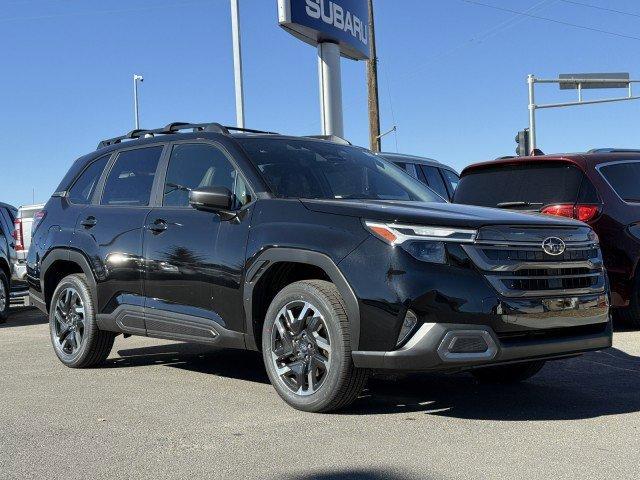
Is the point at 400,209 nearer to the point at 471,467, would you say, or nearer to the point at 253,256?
the point at 253,256

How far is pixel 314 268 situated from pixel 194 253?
101cm

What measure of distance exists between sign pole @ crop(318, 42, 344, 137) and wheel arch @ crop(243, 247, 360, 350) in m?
11.6

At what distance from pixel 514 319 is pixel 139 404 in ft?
8.17

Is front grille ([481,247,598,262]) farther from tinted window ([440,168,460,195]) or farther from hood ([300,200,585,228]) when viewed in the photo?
tinted window ([440,168,460,195])

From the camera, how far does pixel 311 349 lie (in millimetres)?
4957

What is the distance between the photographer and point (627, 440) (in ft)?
14.1

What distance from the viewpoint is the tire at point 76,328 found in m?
6.77

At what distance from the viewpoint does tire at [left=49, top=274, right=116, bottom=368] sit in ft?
22.2

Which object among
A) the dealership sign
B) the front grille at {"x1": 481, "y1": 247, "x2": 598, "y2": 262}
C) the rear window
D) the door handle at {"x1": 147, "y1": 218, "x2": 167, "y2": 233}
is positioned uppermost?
the dealership sign

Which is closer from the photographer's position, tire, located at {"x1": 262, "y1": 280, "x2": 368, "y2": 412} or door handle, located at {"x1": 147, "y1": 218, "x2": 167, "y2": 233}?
tire, located at {"x1": 262, "y1": 280, "x2": 368, "y2": 412}

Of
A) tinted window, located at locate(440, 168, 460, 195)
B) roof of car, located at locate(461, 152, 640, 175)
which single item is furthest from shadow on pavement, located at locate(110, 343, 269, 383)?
tinted window, located at locate(440, 168, 460, 195)

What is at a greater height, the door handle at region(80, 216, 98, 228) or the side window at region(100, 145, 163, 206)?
the side window at region(100, 145, 163, 206)

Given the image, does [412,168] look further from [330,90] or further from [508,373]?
[508,373]

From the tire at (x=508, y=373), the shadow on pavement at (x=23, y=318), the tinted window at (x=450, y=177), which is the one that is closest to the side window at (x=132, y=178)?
the tire at (x=508, y=373)
